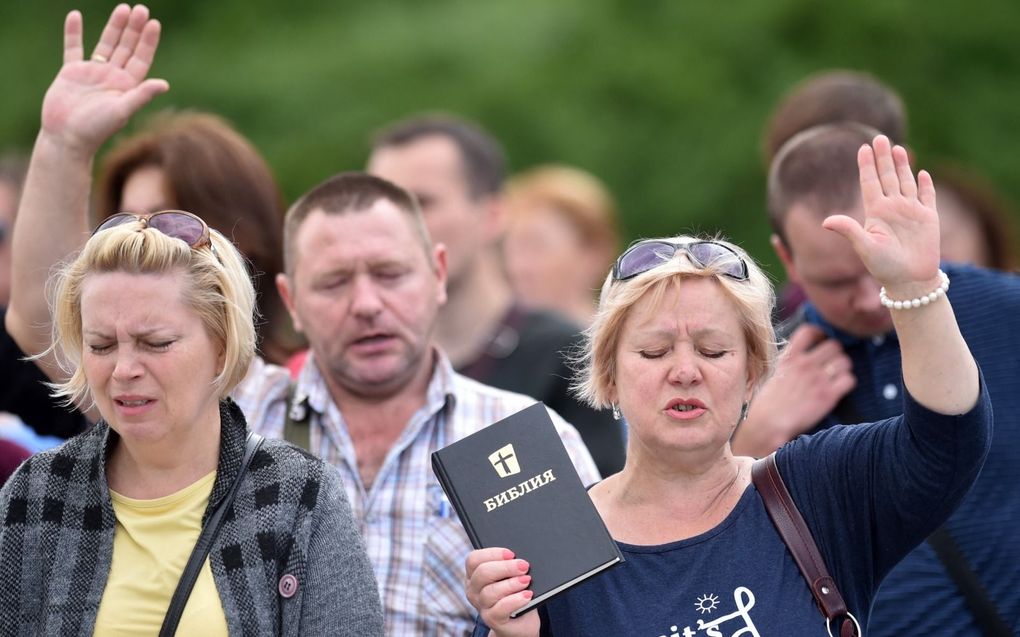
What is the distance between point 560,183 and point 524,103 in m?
2.43

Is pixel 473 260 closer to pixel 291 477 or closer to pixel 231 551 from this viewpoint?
pixel 291 477

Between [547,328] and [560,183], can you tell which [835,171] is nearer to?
[547,328]

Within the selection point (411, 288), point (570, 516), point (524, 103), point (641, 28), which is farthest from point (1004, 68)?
point (570, 516)

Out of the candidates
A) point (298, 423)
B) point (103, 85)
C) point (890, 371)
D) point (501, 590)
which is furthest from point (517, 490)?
point (103, 85)

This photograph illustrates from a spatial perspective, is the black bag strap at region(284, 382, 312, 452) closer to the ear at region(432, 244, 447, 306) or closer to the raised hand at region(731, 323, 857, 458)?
the ear at region(432, 244, 447, 306)

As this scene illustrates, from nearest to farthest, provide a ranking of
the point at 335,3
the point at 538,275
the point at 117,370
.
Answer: the point at 117,370
the point at 538,275
the point at 335,3

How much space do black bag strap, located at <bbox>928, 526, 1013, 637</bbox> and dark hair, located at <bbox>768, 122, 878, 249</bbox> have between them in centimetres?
98

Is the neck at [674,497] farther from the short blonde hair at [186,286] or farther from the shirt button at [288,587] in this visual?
the short blonde hair at [186,286]

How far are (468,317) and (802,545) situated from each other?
3.08 m

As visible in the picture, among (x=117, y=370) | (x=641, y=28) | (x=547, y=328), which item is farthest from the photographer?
(x=641, y=28)

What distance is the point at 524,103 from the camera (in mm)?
10461

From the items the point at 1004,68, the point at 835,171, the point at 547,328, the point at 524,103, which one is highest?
the point at 524,103

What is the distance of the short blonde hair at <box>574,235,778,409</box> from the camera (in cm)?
286

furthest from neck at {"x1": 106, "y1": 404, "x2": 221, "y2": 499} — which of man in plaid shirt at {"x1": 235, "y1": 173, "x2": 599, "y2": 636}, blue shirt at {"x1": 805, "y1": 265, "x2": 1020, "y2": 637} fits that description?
blue shirt at {"x1": 805, "y1": 265, "x2": 1020, "y2": 637}
